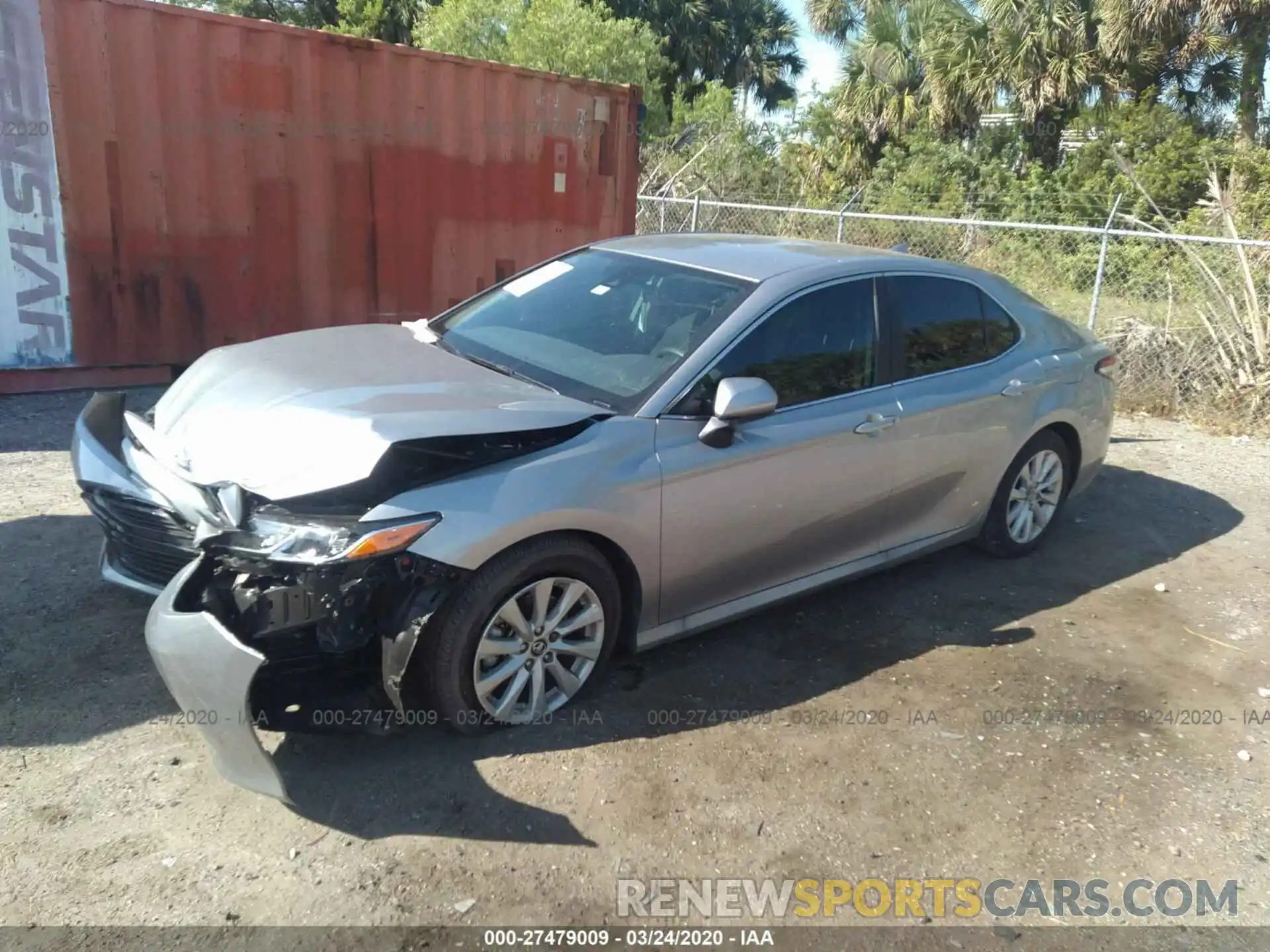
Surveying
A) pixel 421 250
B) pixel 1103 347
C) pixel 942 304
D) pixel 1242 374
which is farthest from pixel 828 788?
pixel 1242 374

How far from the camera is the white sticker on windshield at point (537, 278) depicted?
4.64m

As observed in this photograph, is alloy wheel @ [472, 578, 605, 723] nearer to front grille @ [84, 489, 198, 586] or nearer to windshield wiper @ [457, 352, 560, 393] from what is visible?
windshield wiper @ [457, 352, 560, 393]

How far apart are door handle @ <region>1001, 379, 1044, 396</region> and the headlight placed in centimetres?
305

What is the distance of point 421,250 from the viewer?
8945 mm

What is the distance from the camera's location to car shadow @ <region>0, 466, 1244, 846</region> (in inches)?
125

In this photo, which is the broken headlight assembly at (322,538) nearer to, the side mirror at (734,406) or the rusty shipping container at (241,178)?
the side mirror at (734,406)

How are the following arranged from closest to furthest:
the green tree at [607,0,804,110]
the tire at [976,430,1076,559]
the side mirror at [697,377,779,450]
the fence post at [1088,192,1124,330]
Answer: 1. the side mirror at [697,377,779,450]
2. the tire at [976,430,1076,559]
3. the fence post at [1088,192,1124,330]
4. the green tree at [607,0,804,110]

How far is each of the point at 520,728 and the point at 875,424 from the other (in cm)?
195

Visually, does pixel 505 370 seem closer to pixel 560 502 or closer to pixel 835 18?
pixel 560 502

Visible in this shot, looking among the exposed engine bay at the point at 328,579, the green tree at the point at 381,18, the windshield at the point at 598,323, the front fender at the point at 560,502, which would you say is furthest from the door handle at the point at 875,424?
the green tree at the point at 381,18

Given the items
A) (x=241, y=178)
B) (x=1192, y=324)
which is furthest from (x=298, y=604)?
(x=1192, y=324)

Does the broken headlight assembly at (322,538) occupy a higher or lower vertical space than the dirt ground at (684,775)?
higher

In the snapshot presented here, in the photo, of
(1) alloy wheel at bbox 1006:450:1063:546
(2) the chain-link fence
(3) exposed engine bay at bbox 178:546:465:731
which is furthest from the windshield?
(2) the chain-link fence

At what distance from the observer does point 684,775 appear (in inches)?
133
